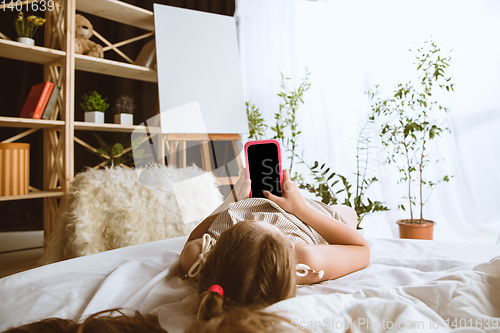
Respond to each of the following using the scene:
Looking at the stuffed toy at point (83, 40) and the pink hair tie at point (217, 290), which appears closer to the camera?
the pink hair tie at point (217, 290)

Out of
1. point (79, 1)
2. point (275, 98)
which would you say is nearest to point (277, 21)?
point (275, 98)

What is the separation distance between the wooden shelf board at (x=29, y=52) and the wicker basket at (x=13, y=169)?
0.54m

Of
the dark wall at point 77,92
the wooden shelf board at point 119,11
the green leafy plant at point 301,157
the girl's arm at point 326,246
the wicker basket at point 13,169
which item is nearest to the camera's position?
the girl's arm at point 326,246

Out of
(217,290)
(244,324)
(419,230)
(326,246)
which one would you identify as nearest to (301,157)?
(419,230)

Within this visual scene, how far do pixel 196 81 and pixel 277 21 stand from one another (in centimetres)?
95

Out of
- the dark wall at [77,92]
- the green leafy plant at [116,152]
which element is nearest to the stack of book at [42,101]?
A: the green leafy plant at [116,152]

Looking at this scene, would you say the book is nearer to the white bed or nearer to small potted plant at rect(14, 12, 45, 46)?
small potted plant at rect(14, 12, 45, 46)

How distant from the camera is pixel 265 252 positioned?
0.60 meters

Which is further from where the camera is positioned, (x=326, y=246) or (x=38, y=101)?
(x=38, y=101)

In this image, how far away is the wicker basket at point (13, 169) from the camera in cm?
175

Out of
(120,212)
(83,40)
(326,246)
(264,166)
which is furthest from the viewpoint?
(83,40)

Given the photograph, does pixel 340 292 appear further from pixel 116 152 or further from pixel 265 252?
pixel 116 152

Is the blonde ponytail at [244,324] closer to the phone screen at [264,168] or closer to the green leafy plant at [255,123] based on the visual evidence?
the phone screen at [264,168]

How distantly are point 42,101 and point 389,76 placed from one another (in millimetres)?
2118
